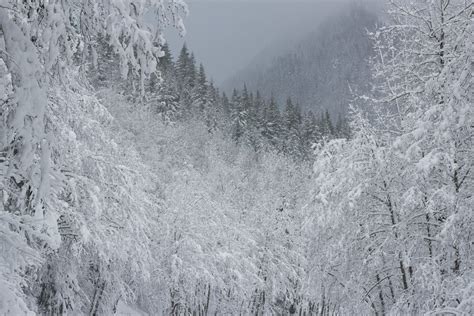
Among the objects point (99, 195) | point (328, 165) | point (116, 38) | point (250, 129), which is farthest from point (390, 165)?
point (250, 129)

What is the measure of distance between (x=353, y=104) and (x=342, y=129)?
82331mm

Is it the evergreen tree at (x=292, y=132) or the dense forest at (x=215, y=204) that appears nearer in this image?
the dense forest at (x=215, y=204)

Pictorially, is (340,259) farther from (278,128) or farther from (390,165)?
(278,128)

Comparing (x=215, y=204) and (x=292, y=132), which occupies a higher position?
(x=292, y=132)

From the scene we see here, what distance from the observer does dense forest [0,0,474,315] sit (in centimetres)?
374

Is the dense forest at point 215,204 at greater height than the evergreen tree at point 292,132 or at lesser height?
lesser

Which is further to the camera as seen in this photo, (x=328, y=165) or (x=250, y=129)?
(x=250, y=129)

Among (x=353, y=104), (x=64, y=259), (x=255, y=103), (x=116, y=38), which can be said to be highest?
(x=255, y=103)

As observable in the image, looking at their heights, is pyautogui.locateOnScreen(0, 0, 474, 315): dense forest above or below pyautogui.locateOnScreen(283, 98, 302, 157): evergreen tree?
below

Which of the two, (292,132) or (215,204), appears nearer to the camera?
(215,204)

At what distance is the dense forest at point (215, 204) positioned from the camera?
3736 mm

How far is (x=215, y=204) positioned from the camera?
104 feet

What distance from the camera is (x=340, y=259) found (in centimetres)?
1105

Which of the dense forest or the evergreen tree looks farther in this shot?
the evergreen tree
